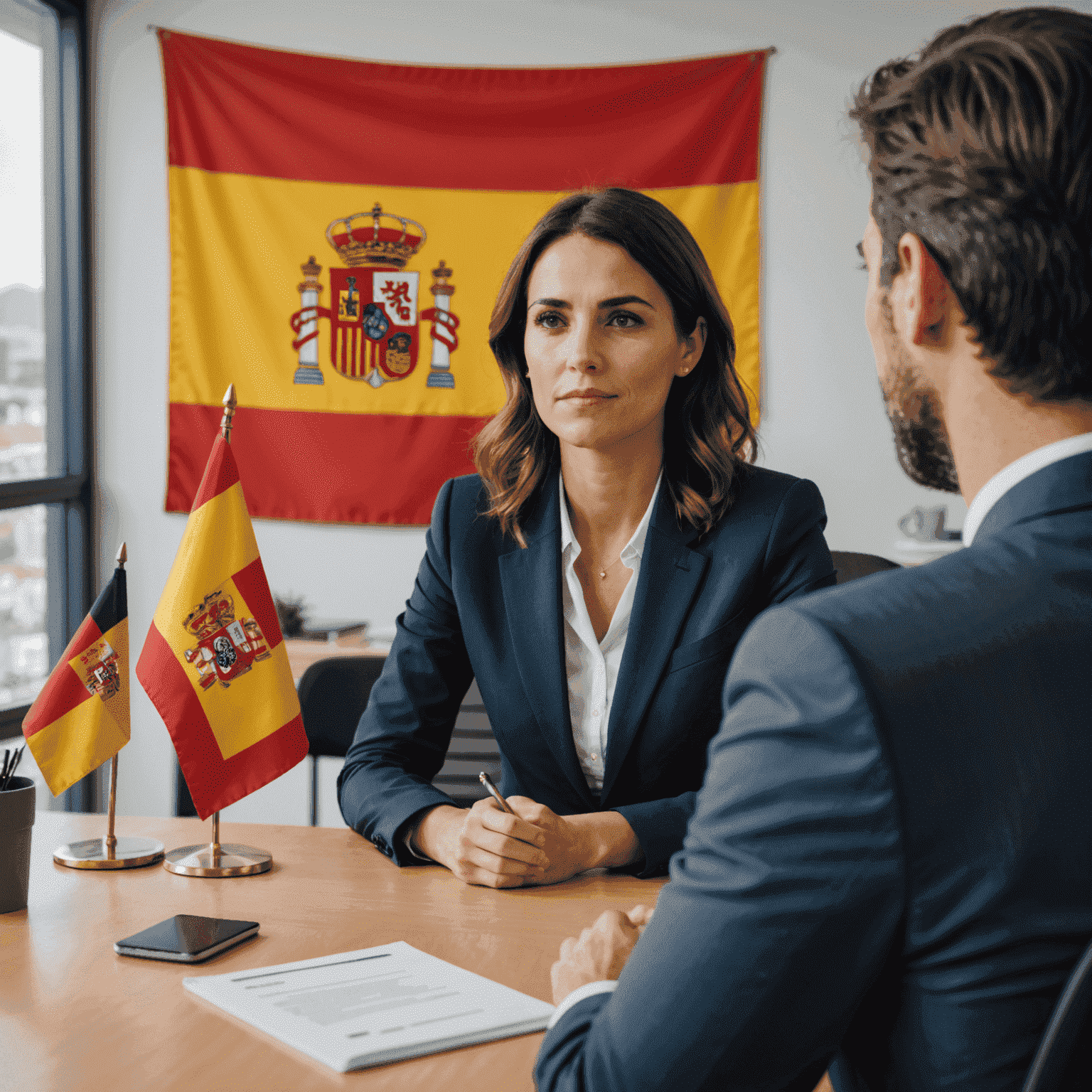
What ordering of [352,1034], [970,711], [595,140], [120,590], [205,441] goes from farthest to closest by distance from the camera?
[205,441], [595,140], [120,590], [352,1034], [970,711]

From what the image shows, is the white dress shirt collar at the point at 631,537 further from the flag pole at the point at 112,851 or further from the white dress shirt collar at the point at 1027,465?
the white dress shirt collar at the point at 1027,465

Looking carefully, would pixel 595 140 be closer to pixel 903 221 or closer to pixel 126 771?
pixel 126 771

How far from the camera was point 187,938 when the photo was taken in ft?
3.29

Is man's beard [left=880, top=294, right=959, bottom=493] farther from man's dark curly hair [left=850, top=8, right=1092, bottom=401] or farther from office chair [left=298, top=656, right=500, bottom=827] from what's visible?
office chair [left=298, top=656, right=500, bottom=827]

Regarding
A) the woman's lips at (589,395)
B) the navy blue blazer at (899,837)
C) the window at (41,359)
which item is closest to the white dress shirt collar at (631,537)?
the woman's lips at (589,395)

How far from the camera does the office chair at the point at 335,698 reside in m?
2.03

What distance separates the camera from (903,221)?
26.9 inches

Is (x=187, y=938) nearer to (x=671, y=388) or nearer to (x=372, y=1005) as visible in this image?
(x=372, y=1005)

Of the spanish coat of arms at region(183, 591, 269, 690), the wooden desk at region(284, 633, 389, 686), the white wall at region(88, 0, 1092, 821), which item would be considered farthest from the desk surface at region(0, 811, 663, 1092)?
the white wall at region(88, 0, 1092, 821)

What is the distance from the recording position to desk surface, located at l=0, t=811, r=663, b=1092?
79 centimetres

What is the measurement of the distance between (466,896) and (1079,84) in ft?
3.11

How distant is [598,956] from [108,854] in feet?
2.37

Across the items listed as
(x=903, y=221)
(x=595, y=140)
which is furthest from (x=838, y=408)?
(x=903, y=221)

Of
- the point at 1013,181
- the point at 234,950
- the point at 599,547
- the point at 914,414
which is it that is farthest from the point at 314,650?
the point at 1013,181
